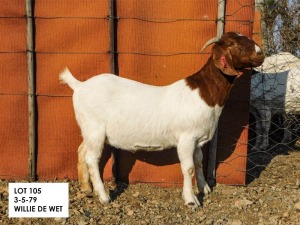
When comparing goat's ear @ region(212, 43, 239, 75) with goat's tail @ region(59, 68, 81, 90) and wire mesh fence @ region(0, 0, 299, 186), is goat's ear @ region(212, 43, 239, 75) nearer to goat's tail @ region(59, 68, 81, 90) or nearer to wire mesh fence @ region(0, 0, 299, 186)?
wire mesh fence @ region(0, 0, 299, 186)

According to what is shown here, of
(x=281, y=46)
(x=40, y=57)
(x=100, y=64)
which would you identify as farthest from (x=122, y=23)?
(x=281, y=46)

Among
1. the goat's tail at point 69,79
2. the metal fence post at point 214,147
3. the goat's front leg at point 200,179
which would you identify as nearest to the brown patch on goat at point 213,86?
the metal fence post at point 214,147

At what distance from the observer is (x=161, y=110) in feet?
13.0

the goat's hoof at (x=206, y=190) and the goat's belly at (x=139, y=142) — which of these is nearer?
the goat's belly at (x=139, y=142)

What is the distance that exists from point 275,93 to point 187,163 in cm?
248

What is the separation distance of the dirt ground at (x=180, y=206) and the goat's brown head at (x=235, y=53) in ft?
4.47

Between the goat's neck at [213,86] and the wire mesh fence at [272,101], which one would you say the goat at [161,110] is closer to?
the goat's neck at [213,86]

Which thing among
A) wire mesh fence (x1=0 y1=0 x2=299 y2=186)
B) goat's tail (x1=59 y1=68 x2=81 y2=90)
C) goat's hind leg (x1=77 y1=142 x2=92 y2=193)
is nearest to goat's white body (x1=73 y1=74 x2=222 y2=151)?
goat's tail (x1=59 y1=68 x2=81 y2=90)

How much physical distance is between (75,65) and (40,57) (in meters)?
0.40

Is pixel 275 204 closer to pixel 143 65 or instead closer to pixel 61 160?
pixel 143 65

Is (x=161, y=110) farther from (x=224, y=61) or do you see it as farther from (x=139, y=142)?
(x=224, y=61)

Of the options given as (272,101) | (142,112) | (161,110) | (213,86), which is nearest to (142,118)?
(142,112)

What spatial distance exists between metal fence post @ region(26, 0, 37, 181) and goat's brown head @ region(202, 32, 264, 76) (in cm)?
201

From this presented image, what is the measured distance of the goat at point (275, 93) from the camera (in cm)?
573
